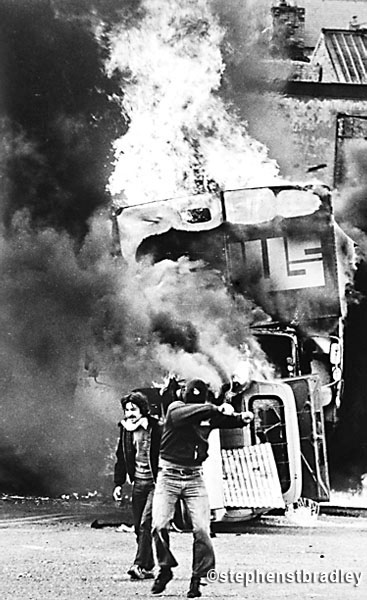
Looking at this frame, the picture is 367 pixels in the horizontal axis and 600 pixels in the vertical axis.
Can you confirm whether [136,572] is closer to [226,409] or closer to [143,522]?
[143,522]

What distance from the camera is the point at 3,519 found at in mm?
3475

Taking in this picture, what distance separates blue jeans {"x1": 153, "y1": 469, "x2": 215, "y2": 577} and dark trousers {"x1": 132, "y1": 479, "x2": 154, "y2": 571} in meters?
0.04

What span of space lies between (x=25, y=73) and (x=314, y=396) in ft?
5.66

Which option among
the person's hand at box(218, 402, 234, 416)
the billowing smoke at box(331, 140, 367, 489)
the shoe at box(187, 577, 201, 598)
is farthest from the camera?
the billowing smoke at box(331, 140, 367, 489)

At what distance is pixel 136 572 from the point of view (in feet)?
10.8

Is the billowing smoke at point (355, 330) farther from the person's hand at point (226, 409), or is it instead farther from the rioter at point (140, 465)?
the rioter at point (140, 465)

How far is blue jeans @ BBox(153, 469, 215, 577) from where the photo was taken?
129 inches

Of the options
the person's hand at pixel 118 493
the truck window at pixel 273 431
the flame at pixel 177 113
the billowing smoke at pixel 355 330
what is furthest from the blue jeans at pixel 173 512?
the flame at pixel 177 113

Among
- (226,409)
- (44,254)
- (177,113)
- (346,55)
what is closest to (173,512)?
(226,409)

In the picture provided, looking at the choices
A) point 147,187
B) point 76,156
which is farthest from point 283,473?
point 76,156

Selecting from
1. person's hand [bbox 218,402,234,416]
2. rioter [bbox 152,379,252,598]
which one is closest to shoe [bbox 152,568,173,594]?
rioter [bbox 152,379,252,598]

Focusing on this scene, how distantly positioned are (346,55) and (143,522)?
201cm

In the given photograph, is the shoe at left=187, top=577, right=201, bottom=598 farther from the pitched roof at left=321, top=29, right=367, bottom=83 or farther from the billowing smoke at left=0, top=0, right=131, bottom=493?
the pitched roof at left=321, top=29, right=367, bottom=83

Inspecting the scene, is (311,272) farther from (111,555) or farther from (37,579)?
(37,579)
